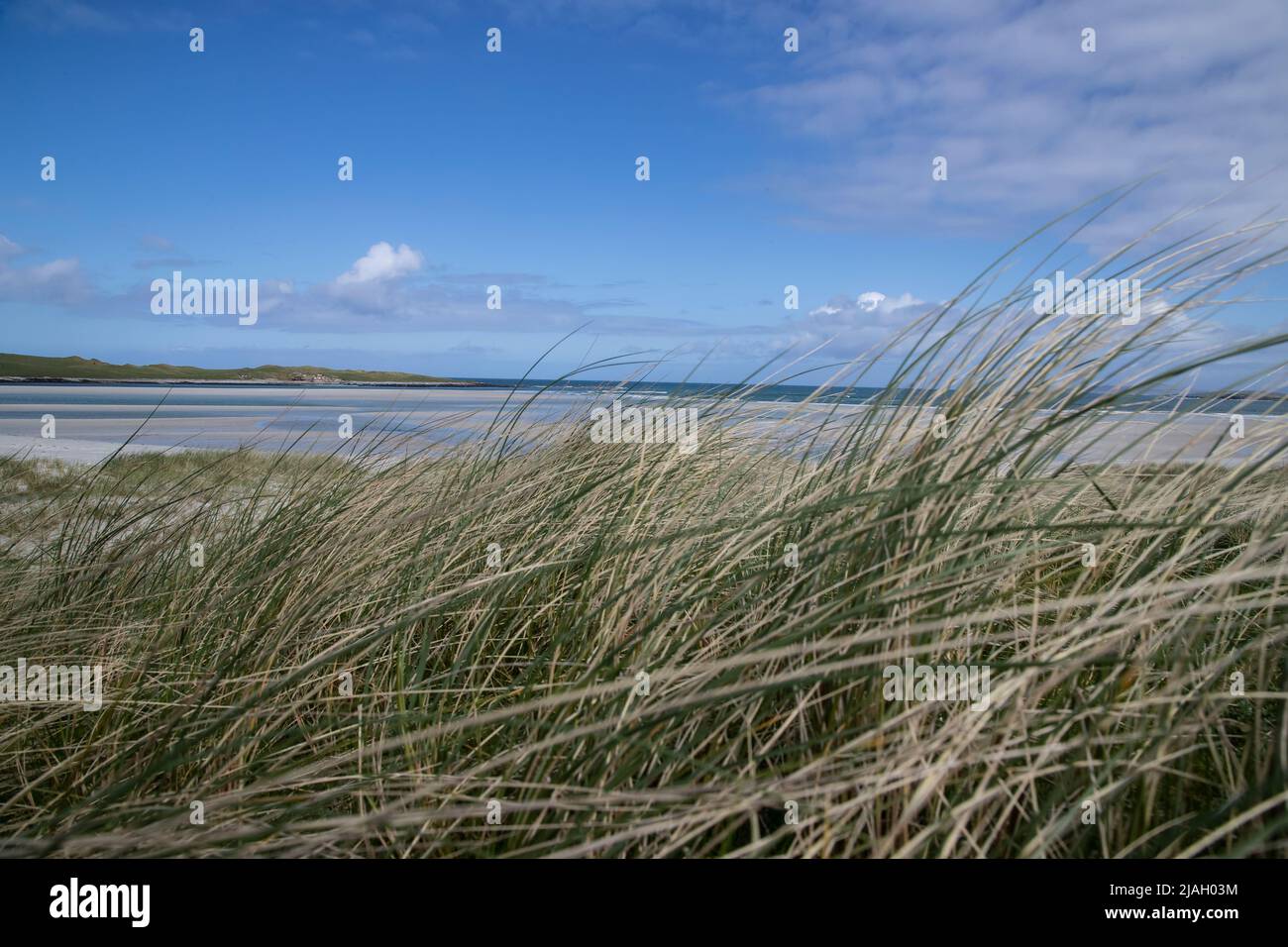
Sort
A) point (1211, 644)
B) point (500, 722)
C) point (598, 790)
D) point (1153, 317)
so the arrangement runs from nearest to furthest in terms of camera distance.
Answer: point (598, 790)
point (1211, 644)
point (500, 722)
point (1153, 317)

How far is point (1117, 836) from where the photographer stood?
1.34 meters

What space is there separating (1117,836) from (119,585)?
3.20 metres

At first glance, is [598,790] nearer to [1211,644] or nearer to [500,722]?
[500,722]

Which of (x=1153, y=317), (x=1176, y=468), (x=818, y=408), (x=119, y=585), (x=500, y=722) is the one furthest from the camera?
(x=119, y=585)

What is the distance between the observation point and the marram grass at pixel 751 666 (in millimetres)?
1306

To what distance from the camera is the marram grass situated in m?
1.31

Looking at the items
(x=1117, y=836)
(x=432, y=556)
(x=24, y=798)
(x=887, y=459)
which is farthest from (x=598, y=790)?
(x=24, y=798)

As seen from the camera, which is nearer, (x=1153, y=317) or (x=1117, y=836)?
(x=1117, y=836)

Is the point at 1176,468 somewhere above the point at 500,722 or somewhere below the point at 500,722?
above

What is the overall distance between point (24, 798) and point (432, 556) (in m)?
1.17

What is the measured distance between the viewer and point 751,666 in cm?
164
